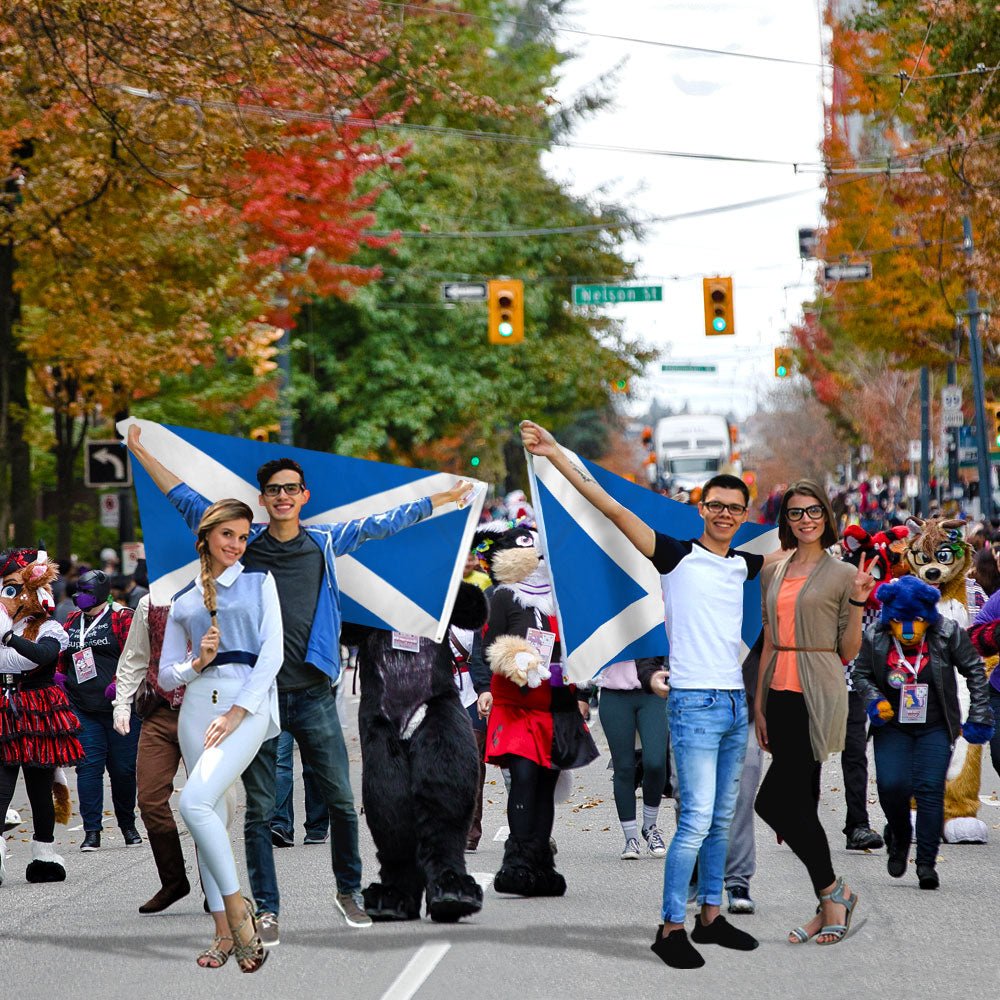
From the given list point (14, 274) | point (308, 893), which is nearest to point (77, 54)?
point (14, 274)

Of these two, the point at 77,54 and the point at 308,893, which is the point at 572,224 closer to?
the point at 77,54

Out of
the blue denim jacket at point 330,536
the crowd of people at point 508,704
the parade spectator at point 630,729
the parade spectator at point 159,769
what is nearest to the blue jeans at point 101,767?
the crowd of people at point 508,704

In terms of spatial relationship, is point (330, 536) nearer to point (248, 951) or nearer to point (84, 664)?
point (248, 951)

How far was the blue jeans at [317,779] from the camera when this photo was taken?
8016mm

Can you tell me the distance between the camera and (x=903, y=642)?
952 centimetres

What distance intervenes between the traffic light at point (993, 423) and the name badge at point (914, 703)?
1084 inches

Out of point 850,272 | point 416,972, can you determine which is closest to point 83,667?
point 416,972

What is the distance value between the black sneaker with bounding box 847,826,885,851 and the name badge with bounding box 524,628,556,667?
251 centimetres

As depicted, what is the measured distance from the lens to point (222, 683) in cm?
757

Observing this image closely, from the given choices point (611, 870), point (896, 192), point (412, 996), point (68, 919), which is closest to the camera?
point (412, 996)

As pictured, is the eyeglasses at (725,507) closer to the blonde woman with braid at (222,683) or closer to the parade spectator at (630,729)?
the blonde woman with braid at (222,683)

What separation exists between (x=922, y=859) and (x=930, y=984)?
89.3 inches

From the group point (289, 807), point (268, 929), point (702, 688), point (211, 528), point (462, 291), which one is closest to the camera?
point (211, 528)

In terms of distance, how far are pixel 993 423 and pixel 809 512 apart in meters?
32.1
